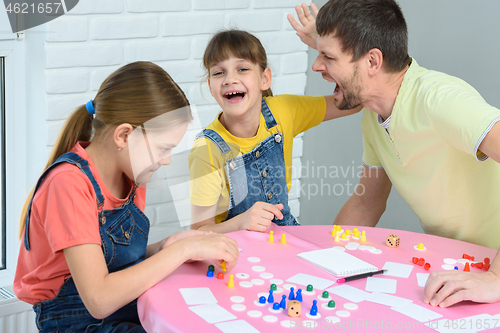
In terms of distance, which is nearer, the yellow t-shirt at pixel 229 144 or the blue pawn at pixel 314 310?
the blue pawn at pixel 314 310

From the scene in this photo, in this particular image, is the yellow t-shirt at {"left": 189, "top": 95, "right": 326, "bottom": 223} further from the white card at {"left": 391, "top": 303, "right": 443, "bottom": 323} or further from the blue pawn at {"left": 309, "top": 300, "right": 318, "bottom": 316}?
the white card at {"left": 391, "top": 303, "right": 443, "bottom": 323}

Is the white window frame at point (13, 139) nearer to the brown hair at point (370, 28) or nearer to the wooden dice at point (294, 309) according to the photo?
the brown hair at point (370, 28)

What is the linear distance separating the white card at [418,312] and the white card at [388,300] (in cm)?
1

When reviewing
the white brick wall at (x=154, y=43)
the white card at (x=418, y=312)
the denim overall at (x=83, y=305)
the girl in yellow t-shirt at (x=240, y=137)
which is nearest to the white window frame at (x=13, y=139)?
the white brick wall at (x=154, y=43)

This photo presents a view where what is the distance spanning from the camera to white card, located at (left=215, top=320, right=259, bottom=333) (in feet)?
2.85

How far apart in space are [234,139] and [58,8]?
785mm

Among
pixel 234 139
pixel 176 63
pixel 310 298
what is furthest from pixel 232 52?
pixel 310 298

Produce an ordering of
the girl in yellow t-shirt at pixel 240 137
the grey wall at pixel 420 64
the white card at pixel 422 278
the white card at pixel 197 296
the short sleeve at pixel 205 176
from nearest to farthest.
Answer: the white card at pixel 197 296 → the white card at pixel 422 278 → the short sleeve at pixel 205 176 → the girl in yellow t-shirt at pixel 240 137 → the grey wall at pixel 420 64

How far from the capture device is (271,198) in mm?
1748

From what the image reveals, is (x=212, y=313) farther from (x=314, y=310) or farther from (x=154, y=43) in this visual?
(x=154, y=43)

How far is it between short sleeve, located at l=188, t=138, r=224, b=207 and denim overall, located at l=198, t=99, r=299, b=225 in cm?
4

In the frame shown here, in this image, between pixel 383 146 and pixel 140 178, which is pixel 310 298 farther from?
pixel 383 146

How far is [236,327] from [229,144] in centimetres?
85

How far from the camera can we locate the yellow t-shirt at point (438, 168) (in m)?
1.37
